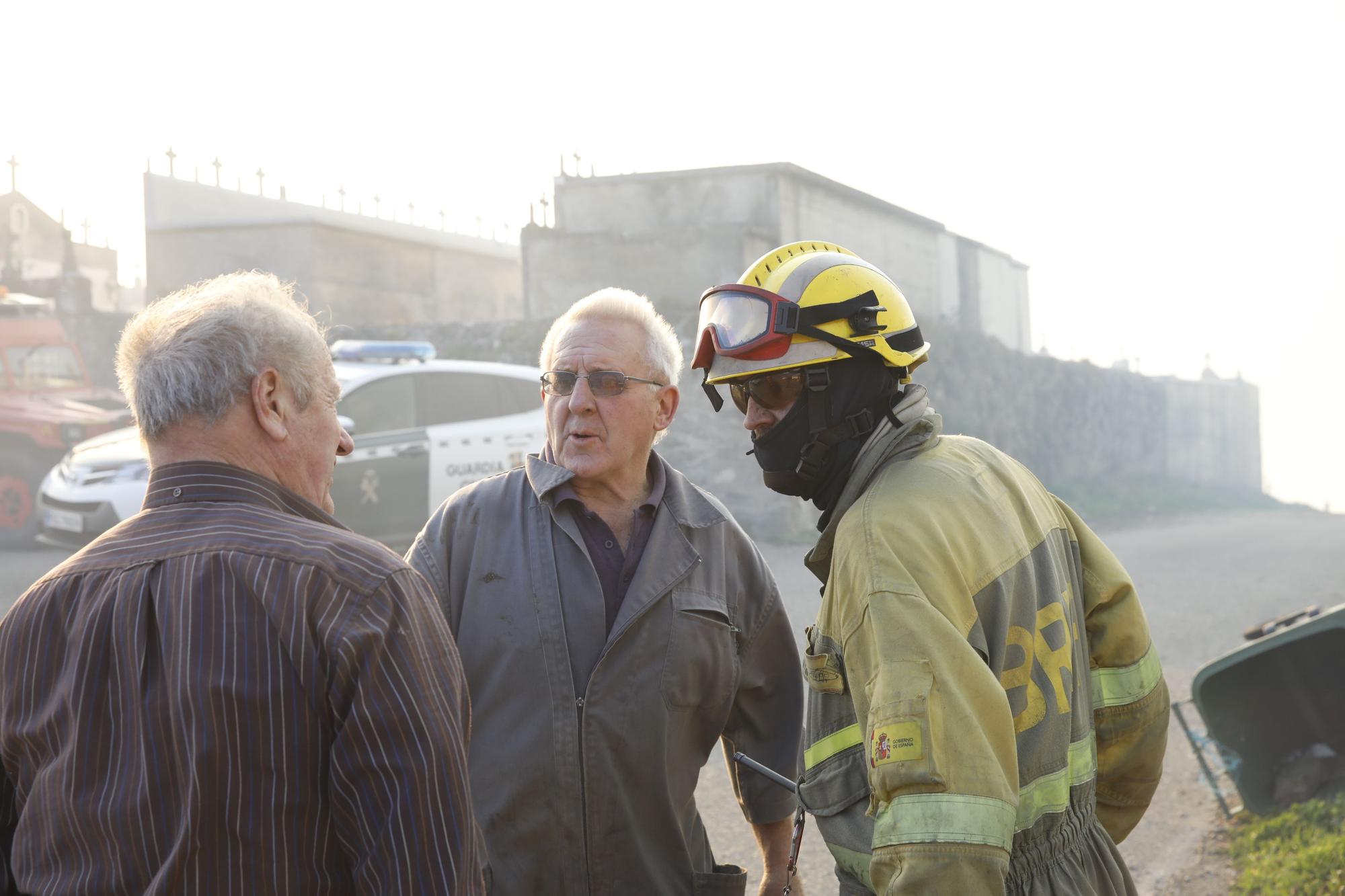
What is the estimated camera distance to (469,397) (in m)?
12.0

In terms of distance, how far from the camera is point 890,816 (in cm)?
182

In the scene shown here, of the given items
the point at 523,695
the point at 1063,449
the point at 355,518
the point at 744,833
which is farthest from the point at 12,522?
the point at 1063,449

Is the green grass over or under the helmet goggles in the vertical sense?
under

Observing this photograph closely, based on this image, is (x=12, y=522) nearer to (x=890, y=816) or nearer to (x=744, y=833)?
(x=744, y=833)

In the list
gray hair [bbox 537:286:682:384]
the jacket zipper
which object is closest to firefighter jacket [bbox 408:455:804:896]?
the jacket zipper

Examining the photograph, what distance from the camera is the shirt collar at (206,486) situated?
1.74 meters

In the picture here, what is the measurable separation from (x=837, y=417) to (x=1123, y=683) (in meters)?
0.82

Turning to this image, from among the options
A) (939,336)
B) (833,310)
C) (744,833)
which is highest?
(939,336)

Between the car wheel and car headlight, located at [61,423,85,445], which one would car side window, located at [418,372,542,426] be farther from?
the car wheel

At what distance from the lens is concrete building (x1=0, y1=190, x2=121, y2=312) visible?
958 inches

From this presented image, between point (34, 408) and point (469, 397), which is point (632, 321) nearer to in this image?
point (469, 397)

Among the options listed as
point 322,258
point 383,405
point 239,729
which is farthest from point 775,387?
point 322,258

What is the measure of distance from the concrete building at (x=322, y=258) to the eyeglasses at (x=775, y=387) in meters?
20.1

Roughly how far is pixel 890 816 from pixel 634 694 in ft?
3.36
